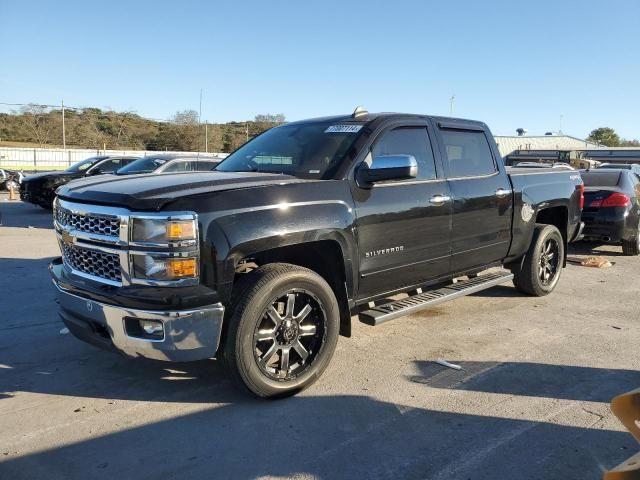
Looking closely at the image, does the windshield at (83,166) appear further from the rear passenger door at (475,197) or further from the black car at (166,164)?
the rear passenger door at (475,197)

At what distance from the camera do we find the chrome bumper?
3.29 m

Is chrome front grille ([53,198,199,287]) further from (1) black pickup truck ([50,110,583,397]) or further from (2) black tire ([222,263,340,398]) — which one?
(2) black tire ([222,263,340,398])

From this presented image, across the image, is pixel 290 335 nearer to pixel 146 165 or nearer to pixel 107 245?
pixel 107 245

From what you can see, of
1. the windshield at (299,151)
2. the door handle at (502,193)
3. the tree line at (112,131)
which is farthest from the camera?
the tree line at (112,131)

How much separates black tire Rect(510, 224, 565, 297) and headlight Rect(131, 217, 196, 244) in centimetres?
450

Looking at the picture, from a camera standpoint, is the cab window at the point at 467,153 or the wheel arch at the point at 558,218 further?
the wheel arch at the point at 558,218

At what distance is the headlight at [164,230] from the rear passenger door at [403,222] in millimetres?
1378

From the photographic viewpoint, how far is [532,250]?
639 cm

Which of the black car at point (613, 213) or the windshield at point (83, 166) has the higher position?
the windshield at point (83, 166)

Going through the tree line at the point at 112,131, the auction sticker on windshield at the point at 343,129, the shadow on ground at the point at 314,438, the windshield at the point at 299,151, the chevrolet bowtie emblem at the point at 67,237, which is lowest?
the shadow on ground at the point at 314,438

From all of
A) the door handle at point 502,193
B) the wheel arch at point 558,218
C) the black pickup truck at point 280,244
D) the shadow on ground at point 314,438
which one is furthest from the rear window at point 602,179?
the shadow on ground at point 314,438

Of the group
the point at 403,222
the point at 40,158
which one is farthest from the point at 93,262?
the point at 40,158

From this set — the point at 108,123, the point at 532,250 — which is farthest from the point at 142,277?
the point at 108,123

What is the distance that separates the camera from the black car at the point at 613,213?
31.7 feet
